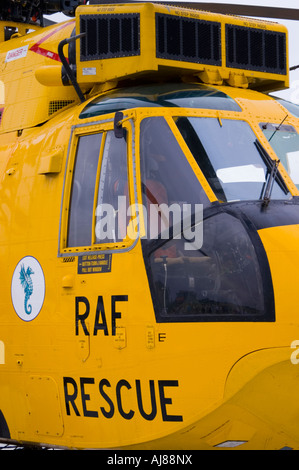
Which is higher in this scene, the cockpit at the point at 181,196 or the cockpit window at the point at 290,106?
the cockpit window at the point at 290,106

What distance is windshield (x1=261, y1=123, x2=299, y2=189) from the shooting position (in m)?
5.67

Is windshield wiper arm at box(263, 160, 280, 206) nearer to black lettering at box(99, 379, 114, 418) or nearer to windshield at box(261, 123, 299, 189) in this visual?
windshield at box(261, 123, 299, 189)

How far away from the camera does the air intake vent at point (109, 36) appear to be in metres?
6.19

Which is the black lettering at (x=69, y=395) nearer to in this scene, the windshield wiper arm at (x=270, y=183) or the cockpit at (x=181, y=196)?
the cockpit at (x=181, y=196)

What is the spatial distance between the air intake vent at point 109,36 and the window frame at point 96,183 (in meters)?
0.66

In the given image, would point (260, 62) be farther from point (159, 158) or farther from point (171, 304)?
point (171, 304)

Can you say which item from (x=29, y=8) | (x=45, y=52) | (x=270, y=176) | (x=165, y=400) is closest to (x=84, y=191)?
(x=270, y=176)

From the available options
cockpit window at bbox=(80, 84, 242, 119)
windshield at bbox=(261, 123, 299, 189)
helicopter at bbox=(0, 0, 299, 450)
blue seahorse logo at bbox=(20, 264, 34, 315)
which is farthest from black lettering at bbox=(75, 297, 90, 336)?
windshield at bbox=(261, 123, 299, 189)

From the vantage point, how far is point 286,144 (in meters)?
5.88

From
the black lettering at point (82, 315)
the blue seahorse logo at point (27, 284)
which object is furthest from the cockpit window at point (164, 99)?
the black lettering at point (82, 315)

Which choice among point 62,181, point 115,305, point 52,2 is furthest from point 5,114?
point 115,305

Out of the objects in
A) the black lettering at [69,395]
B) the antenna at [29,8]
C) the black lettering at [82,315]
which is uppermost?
the antenna at [29,8]

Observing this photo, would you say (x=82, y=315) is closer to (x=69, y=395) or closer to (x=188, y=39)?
(x=69, y=395)
